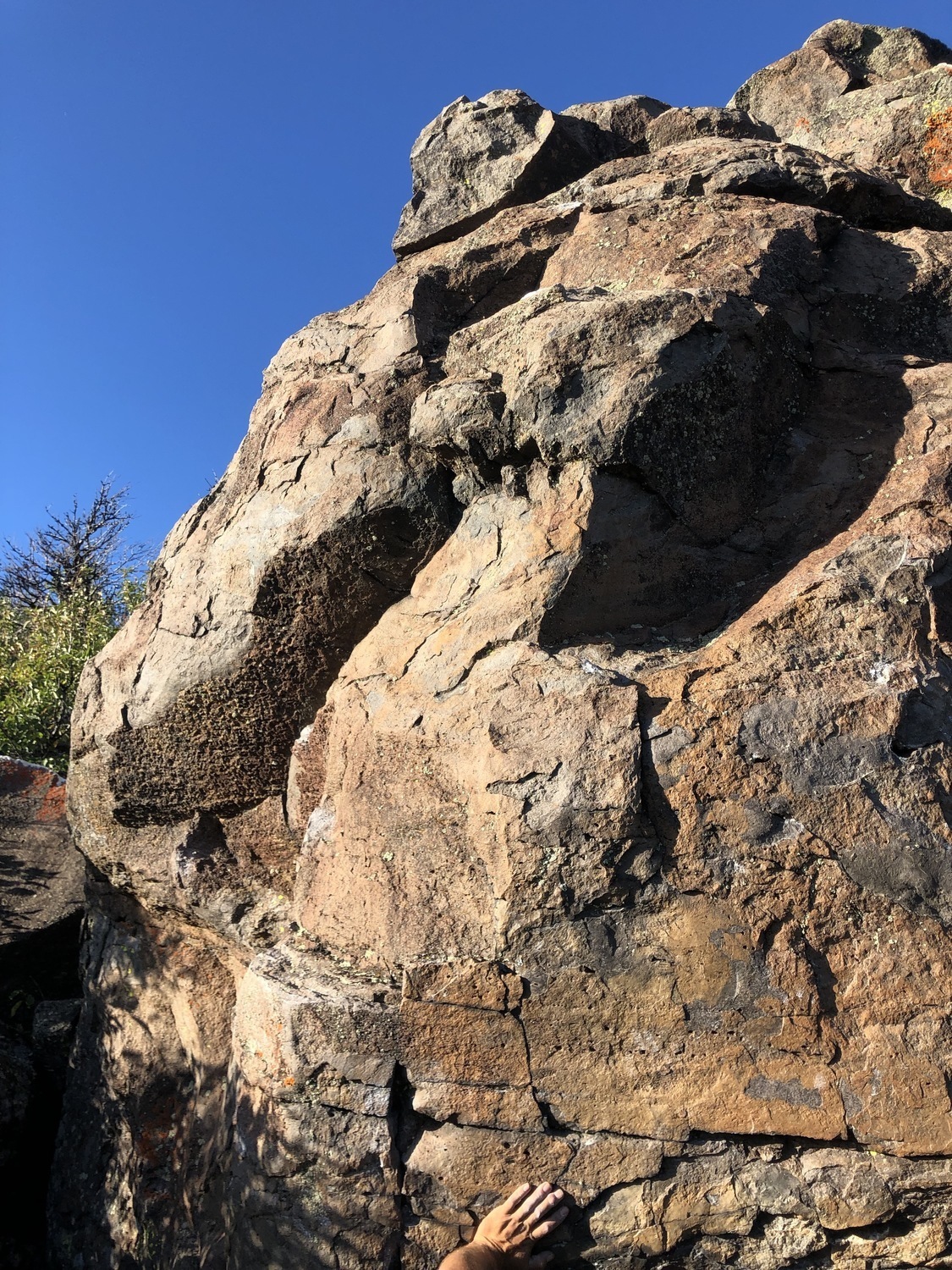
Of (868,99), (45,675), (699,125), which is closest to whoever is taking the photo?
(699,125)

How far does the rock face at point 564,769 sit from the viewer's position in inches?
159

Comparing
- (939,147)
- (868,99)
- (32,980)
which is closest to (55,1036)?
(32,980)

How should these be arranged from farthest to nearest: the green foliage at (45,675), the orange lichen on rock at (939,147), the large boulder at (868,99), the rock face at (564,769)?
the green foliage at (45,675), the large boulder at (868,99), the orange lichen on rock at (939,147), the rock face at (564,769)

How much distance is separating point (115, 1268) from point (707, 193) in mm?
6974

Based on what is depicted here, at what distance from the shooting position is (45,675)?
35.8 ft

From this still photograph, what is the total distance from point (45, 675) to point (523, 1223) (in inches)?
332

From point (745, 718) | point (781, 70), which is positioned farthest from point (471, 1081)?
point (781, 70)

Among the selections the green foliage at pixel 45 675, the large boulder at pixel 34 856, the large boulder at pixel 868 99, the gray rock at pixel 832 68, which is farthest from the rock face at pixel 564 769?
the green foliage at pixel 45 675

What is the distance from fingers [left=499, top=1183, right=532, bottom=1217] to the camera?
4.14 m

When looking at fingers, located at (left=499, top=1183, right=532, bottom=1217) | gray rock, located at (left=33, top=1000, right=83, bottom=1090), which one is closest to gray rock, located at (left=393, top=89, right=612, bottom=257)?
gray rock, located at (left=33, top=1000, right=83, bottom=1090)

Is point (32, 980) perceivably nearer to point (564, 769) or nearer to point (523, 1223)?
point (523, 1223)

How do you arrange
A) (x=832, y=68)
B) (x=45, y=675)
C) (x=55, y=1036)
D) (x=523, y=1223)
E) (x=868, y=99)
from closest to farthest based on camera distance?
(x=523, y=1223), (x=55, y=1036), (x=868, y=99), (x=832, y=68), (x=45, y=675)

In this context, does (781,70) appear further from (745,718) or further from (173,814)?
(173,814)

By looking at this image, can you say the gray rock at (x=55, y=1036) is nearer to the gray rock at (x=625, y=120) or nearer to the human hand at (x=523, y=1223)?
the human hand at (x=523, y=1223)
